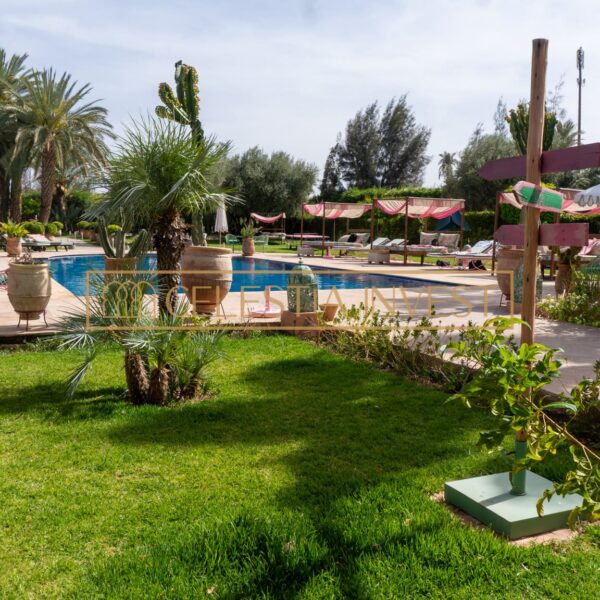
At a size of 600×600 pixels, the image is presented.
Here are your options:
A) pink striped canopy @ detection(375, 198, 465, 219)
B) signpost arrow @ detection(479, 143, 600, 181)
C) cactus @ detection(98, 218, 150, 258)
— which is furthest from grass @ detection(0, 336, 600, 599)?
pink striped canopy @ detection(375, 198, 465, 219)

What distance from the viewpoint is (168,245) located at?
5.11 m

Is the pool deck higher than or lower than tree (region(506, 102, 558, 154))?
lower

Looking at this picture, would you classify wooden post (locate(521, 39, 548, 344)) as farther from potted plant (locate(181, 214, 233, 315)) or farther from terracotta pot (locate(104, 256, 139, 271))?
potted plant (locate(181, 214, 233, 315))

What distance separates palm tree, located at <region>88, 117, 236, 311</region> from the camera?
510cm

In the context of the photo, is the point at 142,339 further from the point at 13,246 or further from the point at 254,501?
the point at 13,246

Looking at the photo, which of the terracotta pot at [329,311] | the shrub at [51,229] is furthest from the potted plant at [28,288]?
the shrub at [51,229]

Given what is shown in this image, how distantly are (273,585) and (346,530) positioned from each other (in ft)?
1.55

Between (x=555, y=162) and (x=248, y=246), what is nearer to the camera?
(x=555, y=162)

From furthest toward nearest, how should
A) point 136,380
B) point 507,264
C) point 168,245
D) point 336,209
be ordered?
point 336,209 < point 507,264 < point 168,245 < point 136,380

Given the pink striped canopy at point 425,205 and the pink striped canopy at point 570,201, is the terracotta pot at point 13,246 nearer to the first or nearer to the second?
the pink striped canopy at point 425,205

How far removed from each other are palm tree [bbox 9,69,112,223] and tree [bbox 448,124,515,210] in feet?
58.7

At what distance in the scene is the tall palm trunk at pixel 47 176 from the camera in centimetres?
2831

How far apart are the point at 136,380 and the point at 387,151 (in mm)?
50133

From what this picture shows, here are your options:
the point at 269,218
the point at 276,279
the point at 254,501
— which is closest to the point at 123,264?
the point at 254,501
